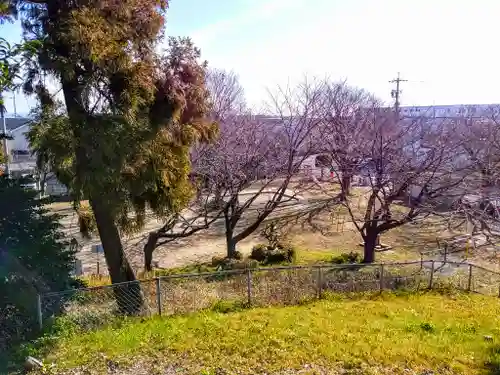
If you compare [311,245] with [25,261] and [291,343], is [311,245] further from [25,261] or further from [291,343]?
[25,261]

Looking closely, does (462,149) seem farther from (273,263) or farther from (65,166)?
(65,166)

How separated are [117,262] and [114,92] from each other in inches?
129

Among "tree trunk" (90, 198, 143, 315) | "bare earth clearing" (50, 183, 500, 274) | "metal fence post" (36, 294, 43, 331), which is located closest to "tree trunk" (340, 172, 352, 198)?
"bare earth clearing" (50, 183, 500, 274)

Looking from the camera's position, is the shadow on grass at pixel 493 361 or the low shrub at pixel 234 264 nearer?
the shadow on grass at pixel 493 361

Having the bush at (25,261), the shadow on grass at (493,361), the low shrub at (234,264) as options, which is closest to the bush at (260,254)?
the low shrub at (234,264)

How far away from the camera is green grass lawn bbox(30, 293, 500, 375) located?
14.9 ft

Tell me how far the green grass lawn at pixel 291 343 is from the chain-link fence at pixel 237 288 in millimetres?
328

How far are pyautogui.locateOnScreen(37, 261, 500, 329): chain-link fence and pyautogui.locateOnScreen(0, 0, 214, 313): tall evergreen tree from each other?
0.25 m

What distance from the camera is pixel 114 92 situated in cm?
632

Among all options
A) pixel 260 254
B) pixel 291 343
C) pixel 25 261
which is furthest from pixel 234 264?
pixel 291 343

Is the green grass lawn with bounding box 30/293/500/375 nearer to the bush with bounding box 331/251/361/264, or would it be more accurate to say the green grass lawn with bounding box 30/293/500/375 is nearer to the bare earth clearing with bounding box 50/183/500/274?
the bush with bounding box 331/251/361/264

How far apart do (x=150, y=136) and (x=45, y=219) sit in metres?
2.54

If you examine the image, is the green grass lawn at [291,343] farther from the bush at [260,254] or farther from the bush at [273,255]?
the bush at [260,254]

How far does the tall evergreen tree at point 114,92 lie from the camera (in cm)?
593
